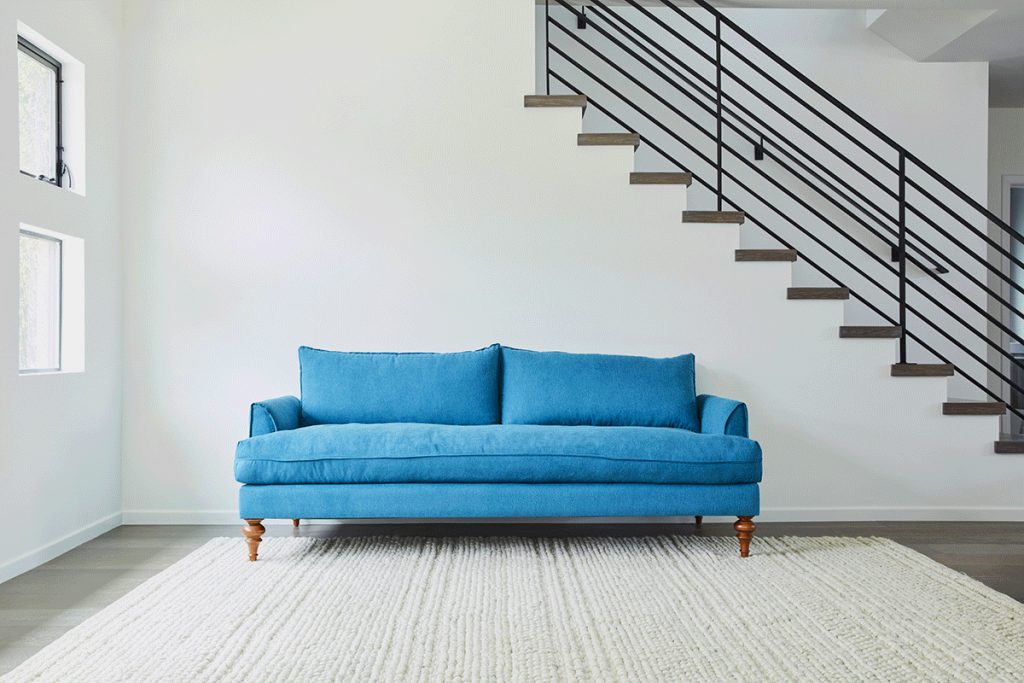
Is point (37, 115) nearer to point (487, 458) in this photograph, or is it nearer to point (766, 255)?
point (487, 458)

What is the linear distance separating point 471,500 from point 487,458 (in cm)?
19

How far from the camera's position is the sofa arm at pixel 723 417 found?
3889 millimetres

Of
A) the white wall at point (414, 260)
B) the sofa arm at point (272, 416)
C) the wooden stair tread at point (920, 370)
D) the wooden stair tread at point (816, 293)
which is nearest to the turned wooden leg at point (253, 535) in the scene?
the sofa arm at point (272, 416)

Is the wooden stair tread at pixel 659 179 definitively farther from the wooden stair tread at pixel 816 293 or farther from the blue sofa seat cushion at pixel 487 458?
the blue sofa seat cushion at pixel 487 458

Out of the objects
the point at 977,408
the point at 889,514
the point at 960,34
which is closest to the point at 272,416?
the point at 889,514

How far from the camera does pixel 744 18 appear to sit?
19.4ft

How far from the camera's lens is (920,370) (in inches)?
180

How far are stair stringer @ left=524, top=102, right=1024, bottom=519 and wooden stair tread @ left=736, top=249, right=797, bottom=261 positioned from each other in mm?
43

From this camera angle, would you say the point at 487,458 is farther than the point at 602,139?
No

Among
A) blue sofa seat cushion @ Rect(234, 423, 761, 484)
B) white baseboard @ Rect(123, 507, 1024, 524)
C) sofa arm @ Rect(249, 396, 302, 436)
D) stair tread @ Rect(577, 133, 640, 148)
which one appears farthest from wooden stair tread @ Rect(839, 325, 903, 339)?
sofa arm @ Rect(249, 396, 302, 436)

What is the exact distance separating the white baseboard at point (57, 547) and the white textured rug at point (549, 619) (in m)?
0.59

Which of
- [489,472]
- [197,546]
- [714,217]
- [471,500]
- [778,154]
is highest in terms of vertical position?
[778,154]

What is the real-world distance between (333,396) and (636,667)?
7.59ft

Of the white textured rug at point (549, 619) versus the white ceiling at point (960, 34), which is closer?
the white textured rug at point (549, 619)
